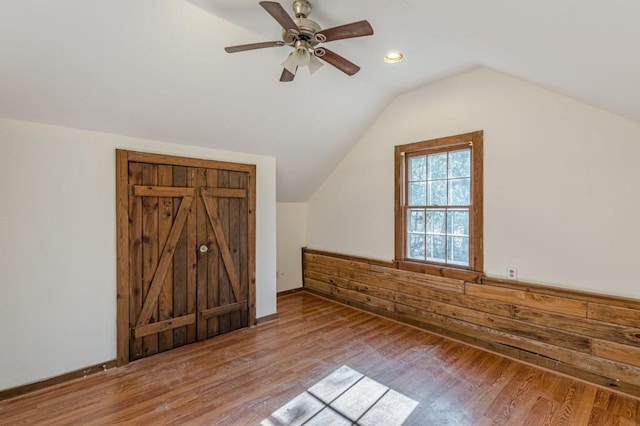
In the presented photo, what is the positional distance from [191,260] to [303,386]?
1.78 meters

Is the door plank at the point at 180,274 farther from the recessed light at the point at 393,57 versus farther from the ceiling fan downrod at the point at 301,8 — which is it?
the recessed light at the point at 393,57

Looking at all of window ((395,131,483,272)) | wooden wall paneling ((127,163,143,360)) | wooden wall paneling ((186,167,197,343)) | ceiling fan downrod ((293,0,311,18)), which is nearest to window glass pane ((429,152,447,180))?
window ((395,131,483,272))

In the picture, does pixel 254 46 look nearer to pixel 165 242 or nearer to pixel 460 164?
pixel 165 242

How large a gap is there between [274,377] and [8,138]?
289 cm

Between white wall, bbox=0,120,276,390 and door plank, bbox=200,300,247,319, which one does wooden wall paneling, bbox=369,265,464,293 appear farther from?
white wall, bbox=0,120,276,390

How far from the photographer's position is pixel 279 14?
176 cm

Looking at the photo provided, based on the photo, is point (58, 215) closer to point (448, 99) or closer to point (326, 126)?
point (326, 126)

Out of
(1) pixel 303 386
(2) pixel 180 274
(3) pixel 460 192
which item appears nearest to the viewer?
(1) pixel 303 386

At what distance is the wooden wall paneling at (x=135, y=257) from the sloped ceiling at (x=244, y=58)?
439 mm

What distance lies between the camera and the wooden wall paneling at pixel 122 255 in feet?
9.46

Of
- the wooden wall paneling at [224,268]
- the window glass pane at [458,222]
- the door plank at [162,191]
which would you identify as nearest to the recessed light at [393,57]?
the window glass pane at [458,222]

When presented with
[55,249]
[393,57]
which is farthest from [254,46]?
[55,249]

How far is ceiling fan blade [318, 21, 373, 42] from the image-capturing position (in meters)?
1.86

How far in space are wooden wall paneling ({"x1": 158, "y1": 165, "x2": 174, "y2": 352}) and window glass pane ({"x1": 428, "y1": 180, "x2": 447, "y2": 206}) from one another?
2.98 m
